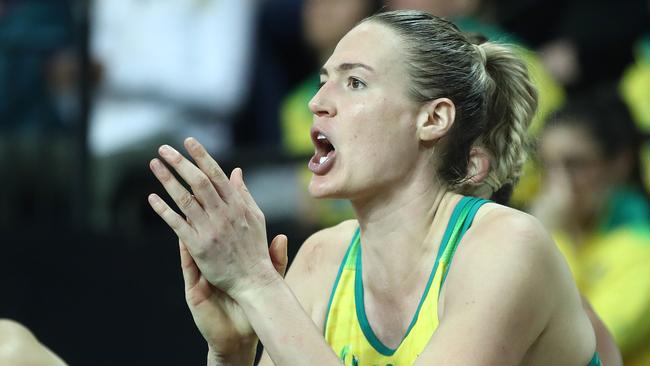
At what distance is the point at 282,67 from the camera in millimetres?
5520

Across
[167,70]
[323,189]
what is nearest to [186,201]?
[323,189]

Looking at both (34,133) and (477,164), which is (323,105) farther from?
(34,133)

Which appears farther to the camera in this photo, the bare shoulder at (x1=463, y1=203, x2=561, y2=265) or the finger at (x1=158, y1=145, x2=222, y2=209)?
the bare shoulder at (x1=463, y1=203, x2=561, y2=265)

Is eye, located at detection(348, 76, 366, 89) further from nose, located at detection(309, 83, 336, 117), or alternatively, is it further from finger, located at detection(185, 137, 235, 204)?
finger, located at detection(185, 137, 235, 204)

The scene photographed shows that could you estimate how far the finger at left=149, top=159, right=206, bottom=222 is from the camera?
2.30 m

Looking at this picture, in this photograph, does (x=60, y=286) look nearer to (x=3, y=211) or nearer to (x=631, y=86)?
(x=3, y=211)

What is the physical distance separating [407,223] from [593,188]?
197 cm

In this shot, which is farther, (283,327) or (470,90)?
(470,90)

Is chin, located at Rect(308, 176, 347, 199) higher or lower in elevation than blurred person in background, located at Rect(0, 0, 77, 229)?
higher

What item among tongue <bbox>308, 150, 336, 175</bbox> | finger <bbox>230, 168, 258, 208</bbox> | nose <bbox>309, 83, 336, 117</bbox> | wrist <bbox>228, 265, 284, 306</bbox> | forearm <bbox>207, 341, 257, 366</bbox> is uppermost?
nose <bbox>309, 83, 336, 117</bbox>

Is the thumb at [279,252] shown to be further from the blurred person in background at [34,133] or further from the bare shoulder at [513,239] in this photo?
the blurred person in background at [34,133]

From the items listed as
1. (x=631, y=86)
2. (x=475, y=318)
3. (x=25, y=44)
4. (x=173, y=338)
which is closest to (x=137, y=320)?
(x=173, y=338)

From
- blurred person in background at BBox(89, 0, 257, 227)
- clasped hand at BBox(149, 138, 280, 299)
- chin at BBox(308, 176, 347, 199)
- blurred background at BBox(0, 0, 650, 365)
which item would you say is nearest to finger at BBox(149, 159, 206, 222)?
clasped hand at BBox(149, 138, 280, 299)

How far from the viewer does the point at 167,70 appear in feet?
17.0
